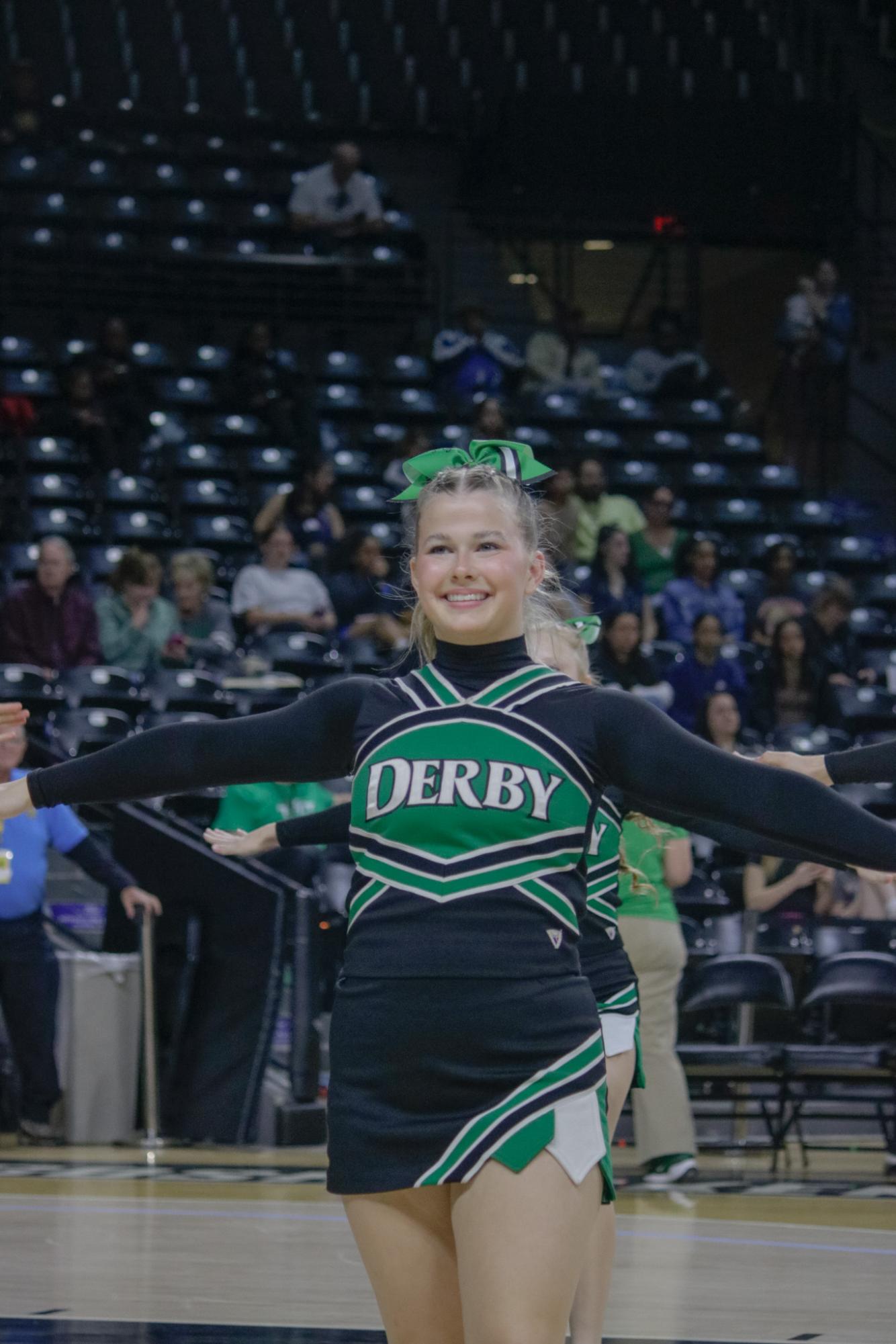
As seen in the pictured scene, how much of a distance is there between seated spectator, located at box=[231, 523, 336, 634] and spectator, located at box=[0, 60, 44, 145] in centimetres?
643

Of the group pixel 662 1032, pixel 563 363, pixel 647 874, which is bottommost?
pixel 662 1032

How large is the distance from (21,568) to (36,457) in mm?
1690

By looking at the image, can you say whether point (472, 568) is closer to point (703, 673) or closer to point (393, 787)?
point (393, 787)

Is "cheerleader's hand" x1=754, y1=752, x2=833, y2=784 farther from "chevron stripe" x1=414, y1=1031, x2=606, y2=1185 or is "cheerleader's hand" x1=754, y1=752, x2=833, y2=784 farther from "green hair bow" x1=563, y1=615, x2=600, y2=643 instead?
"green hair bow" x1=563, y1=615, x2=600, y2=643

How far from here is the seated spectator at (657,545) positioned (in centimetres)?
1465

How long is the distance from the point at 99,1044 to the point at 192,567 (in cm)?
391

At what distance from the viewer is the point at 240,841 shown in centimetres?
447

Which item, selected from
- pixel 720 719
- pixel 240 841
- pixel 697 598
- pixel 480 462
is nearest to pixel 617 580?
pixel 697 598

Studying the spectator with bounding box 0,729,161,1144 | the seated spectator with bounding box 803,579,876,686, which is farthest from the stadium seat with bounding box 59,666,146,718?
the seated spectator with bounding box 803,579,876,686

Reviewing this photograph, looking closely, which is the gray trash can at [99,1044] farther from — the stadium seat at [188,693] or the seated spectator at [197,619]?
the seated spectator at [197,619]

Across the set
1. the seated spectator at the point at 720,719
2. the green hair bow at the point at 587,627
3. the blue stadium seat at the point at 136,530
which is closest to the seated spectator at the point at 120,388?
the blue stadium seat at the point at 136,530

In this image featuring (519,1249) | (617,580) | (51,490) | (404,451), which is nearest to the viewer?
(519,1249)

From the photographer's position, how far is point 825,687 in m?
12.9

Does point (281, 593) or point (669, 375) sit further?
point (669, 375)
